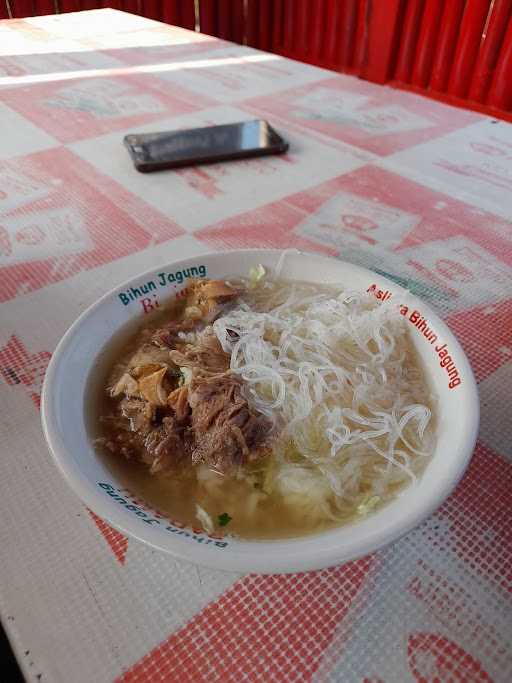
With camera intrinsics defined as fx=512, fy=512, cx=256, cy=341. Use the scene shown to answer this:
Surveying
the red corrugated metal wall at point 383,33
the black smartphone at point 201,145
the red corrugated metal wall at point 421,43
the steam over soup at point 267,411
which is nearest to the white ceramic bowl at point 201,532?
the steam over soup at point 267,411

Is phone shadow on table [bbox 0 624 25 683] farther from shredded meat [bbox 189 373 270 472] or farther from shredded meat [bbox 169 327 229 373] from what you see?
shredded meat [bbox 169 327 229 373]

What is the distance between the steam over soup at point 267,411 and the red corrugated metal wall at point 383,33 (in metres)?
3.04

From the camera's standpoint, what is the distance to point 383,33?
12.2ft

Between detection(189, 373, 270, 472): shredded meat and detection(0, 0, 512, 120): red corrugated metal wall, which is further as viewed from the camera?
detection(0, 0, 512, 120): red corrugated metal wall

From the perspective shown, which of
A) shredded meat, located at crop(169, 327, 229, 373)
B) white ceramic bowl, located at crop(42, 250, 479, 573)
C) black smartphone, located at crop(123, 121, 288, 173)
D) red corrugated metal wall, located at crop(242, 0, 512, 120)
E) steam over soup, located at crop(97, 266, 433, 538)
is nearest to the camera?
white ceramic bowl, located at crop(42, 250, 479, 573)

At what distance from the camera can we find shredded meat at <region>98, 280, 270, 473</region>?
74 centimetres

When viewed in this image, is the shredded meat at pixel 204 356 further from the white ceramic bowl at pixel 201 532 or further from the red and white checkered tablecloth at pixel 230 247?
the red and white checkered tablecloth at pixel 230 247

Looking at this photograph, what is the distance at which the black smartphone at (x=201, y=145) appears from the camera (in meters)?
1.58

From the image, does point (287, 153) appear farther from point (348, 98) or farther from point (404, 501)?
point (404, 501)

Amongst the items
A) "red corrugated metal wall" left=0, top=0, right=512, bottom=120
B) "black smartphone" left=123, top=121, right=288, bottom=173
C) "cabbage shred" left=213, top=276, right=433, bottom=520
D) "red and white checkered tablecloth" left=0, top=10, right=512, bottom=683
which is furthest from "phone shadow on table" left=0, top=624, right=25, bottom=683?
"red corrugated metal wall" left=0, top=0, right=512, bottom=120

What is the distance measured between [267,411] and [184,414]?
13cm

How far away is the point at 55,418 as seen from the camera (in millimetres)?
646

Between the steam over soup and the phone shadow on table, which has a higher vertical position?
the steam over soup

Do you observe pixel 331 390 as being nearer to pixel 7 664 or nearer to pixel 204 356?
pixel 204 356
